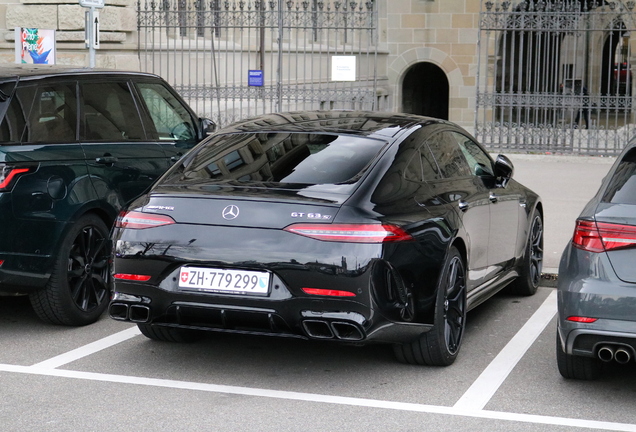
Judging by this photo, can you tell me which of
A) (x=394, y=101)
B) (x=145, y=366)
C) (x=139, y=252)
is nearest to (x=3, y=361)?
(x=145, y=366)

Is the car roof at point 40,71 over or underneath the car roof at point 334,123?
over

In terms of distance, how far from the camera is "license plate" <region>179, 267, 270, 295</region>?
17.6 ft

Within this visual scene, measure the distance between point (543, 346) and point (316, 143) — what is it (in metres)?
1.96

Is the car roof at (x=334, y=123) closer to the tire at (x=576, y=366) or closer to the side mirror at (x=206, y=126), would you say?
the tire at (x=576, y=366)

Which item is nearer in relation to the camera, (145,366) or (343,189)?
(343,189)

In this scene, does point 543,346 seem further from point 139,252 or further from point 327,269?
point 139,252

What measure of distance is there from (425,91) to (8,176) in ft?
90.9

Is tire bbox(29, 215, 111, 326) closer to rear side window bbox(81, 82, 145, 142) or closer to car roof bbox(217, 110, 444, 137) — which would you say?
rear side window bbox(81, 82, 145, 142)

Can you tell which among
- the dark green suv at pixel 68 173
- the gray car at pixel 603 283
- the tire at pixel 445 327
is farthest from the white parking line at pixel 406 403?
the dark green suv at pixel 68 173

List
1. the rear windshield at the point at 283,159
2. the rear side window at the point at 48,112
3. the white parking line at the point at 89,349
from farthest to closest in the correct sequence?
the rear side window at the point at 48,112 → the white parking line at the point at 89,349 → the rear windshield at the point at 283,159

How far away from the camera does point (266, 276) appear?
536 cm

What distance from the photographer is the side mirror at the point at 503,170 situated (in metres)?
7.28

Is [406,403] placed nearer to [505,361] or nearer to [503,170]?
[505,361]

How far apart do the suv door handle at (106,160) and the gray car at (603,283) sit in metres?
3.42
